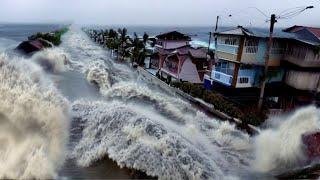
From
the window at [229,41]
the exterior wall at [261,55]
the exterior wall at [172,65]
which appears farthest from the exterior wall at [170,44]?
the exterior wall at [261,55]

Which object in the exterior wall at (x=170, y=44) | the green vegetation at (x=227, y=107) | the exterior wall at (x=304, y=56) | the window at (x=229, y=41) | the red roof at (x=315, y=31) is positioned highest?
the red roof at (x=315, y=31)

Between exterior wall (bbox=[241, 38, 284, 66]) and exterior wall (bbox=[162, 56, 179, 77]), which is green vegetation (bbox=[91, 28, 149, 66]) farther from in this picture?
exterior wall (bbox=[241, 38, 284, 66])

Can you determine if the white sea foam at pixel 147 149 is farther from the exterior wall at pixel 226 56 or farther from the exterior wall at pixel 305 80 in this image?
the exterior wall at pixel 305 80

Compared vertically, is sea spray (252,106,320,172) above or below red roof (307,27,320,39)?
below

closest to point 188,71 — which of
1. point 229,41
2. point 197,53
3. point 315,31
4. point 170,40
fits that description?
point 197,53

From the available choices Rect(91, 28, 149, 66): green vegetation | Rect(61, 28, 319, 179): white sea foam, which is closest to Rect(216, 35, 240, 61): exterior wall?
Rect(61, 28, 319, 179): white sea foam

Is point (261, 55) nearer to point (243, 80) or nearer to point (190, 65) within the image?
point (243, 80)

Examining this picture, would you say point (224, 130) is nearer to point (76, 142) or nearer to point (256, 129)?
point (256, 129)
